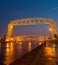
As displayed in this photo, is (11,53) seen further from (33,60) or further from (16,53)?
(33,60)

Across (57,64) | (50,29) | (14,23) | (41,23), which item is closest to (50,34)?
(50,29)

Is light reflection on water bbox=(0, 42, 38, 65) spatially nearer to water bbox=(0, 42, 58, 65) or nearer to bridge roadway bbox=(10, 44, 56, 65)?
water bbox=(0, 42, 58, 65)

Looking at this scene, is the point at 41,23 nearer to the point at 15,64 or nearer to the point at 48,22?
the point at 48,22

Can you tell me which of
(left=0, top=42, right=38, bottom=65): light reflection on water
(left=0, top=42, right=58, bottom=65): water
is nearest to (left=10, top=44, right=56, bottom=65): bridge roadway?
(left=0, top=42, right=58, bottom=65): water

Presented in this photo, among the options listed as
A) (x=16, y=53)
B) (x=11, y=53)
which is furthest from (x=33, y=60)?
(x=11, y=53)

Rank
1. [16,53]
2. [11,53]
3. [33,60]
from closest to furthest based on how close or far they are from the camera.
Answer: [33,60] → [16,53] → [11,53]

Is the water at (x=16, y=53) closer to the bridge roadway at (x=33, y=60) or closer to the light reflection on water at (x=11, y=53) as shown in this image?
the light reflection on water at (x=11, y=53)

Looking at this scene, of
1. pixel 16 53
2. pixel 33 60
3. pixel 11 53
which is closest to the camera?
pixel 33 60

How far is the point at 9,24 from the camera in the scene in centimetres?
16962

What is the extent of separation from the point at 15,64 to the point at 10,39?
162 metres

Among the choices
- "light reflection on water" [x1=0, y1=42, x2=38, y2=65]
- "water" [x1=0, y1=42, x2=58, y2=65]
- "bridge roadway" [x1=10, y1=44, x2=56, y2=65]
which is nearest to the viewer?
"bridge roadway" [x1=10, y1=44, x2=56, y2=65]

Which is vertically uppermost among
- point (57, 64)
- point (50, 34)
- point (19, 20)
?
point (19, 20)

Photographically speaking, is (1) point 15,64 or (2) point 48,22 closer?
(1) point 15,64

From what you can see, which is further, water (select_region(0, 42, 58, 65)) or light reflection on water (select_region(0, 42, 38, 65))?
light reflection on water (select_region(0, 42, 38, 65))
